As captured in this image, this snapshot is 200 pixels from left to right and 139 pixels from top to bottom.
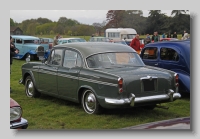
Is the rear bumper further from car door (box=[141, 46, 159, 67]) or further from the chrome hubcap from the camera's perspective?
car door (box=[141, 46, 159, 67])

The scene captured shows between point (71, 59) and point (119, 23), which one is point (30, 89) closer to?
point (71, 59)

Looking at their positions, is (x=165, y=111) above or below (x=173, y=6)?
below

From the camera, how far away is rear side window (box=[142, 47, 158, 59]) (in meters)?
8.64

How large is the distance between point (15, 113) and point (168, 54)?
4.24 meters

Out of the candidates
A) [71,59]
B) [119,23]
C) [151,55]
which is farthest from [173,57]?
[71,59]

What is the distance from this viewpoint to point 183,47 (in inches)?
311

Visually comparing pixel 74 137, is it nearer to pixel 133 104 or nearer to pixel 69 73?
pixel 133 104

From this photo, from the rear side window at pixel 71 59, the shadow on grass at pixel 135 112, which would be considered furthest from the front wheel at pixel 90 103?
the rear side window at pixel 71 59

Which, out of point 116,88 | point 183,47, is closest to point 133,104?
point 116,88

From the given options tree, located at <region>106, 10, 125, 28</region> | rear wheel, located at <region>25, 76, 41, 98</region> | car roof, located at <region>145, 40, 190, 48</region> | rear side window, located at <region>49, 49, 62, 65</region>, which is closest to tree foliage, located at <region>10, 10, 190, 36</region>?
tree, located at <region>106, 10, 125, 28</region>

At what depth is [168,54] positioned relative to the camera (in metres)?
8.26

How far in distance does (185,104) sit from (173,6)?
237 centimetres

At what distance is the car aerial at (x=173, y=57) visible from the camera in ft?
24.9

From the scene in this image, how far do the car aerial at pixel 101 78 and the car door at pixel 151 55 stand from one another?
1633 millimetres
